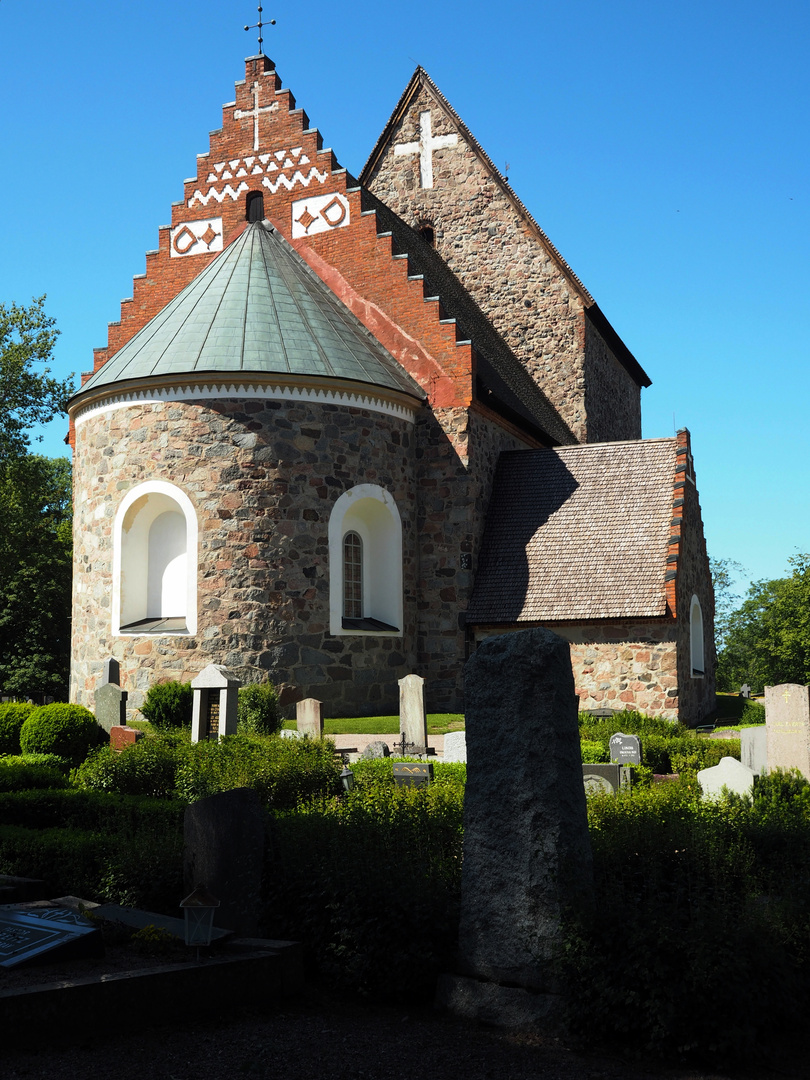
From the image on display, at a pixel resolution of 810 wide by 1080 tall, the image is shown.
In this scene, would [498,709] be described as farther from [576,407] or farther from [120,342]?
[576,407]

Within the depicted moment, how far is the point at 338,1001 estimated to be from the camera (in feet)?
17.3

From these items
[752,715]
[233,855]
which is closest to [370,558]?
[752,715]

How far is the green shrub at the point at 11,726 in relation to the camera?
518 inches

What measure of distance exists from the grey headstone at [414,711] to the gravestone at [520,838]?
8091mm

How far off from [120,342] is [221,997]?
17.2 meters

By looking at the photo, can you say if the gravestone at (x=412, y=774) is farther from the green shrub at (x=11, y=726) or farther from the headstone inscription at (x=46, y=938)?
the green shrub at (x=11, y=726)

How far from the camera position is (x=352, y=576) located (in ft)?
56.6

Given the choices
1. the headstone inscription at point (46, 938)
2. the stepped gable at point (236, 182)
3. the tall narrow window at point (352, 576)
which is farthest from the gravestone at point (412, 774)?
the stepped gable at point (236, 182)

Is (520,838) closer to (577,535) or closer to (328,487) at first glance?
(328,487)

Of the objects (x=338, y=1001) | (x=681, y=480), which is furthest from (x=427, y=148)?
(x=338, y=1001)

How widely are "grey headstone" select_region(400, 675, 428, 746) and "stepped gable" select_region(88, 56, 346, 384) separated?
1050 centimetres

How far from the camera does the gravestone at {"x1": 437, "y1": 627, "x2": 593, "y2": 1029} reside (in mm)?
4805

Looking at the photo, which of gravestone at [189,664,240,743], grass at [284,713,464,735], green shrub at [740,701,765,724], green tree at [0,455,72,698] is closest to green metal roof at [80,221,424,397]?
gravestone at [189,664,240,743]

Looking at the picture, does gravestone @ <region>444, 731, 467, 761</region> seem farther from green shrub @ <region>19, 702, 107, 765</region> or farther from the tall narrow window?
the tall narrow window
